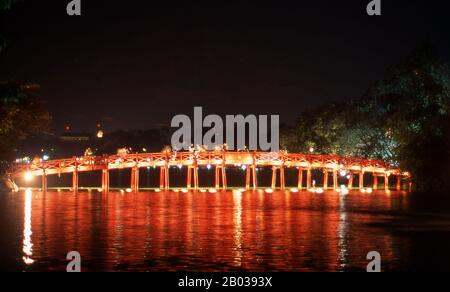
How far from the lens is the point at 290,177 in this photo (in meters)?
113

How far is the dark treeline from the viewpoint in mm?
60594

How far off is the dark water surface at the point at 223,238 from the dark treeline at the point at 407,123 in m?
13.6

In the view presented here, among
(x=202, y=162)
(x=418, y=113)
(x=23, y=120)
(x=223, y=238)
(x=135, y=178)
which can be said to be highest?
(x=418, y=113)

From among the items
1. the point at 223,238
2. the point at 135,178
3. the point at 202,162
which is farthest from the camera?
the point at 202,162

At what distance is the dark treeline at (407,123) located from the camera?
60594mm

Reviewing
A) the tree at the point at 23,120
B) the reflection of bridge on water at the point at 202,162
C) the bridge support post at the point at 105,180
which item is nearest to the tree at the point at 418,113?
the reflection of bridge on water at the point at 202,162

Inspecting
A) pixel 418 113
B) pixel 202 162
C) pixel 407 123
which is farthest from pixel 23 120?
pixel 418 113

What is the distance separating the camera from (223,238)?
2939 cm

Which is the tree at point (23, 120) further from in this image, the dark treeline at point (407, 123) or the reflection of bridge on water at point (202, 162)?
the dark treeline at point (407, 123)

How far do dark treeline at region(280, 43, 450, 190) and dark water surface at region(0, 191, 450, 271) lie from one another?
44.5 ft

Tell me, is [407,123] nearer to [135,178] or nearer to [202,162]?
[202,162]

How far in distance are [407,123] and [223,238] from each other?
39.2 metres

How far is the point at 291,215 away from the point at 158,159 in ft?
129
